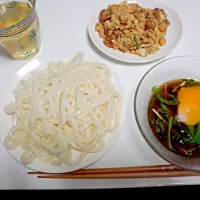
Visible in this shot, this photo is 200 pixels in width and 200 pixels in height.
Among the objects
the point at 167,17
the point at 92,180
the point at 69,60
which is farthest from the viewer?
the point at 167,17

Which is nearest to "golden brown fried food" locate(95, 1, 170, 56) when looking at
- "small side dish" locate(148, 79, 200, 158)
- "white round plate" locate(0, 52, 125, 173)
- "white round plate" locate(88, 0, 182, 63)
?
"white round plate" locate(88, 0, 182, 63)

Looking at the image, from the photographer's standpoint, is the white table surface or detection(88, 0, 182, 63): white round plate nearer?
the white table surface

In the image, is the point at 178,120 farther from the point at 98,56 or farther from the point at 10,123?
the point at 10,123

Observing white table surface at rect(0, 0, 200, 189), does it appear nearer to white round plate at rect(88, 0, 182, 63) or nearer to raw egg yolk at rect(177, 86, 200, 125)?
white round plate at rect(88, 0, 182, 63)

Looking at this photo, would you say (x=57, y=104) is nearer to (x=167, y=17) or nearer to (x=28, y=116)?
(x=28, y=116)

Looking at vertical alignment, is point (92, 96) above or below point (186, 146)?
above

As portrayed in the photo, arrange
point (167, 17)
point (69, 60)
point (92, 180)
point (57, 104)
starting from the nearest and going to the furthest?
point (92, 180) < point (57, 104) < point (69, 60) < point (167, 17)

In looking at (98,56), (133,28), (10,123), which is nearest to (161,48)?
(133,28)

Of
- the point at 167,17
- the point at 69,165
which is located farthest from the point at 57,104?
the point at 167,17
